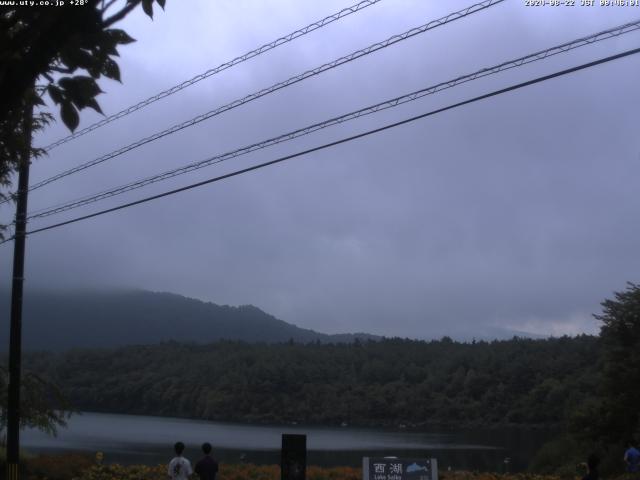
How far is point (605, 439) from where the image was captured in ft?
95.5

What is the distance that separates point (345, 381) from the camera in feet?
309

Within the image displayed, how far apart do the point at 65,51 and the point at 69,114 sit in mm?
355

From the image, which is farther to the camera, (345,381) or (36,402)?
(345,381)

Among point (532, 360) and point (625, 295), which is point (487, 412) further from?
point (625, 295)

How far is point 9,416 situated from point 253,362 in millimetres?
88654

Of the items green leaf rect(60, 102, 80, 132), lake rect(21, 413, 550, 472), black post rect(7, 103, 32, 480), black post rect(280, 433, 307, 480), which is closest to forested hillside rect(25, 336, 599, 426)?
lake rect(21, 413, 550, 472)

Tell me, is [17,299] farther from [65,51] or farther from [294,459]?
[65,51]

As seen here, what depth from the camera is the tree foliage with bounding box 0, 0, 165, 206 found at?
4.37 metres

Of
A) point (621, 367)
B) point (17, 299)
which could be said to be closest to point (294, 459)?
point (17, 299)

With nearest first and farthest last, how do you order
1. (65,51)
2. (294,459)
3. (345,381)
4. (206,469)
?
(65,51) → (294,459) → (206,469) → (345,381)

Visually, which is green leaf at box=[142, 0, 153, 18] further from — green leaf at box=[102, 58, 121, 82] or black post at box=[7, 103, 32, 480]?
black post at box=[7, 103, 32, 480]

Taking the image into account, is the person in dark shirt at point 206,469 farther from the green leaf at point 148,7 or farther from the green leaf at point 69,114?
the green leaf at point 148,7

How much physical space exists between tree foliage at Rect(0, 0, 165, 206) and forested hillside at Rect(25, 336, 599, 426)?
204 feet

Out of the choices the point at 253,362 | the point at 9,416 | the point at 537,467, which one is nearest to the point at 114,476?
the point at 9,416
